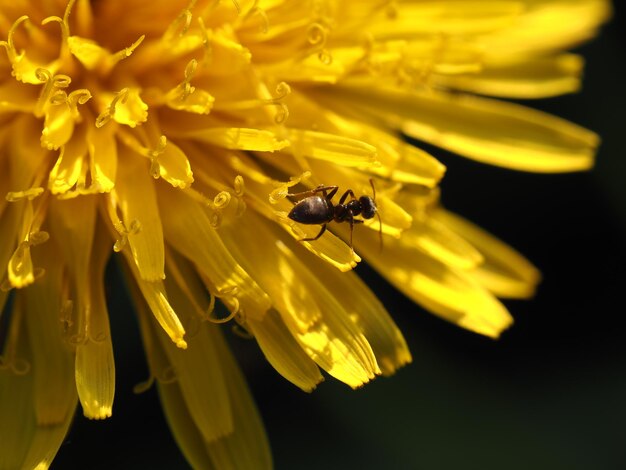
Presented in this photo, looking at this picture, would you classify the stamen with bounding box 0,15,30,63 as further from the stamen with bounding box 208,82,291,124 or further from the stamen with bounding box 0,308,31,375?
the stamen with bounding box 0,308,31,375

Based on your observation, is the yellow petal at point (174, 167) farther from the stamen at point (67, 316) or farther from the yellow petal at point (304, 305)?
the stamen at point (67, 316)

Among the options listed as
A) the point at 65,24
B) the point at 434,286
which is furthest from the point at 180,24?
the point at 434,286

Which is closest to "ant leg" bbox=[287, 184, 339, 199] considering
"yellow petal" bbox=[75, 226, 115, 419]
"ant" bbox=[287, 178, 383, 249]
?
"ant" bbox=[287, 178, 383, 249]

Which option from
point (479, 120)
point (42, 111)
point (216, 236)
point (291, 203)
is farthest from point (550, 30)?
point (42, 111)

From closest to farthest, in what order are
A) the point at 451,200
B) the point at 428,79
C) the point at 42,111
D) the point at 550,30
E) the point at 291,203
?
the point at 42,111
the point at 291,203
the point at 428,79
the point at 550,30
the point at 451,200

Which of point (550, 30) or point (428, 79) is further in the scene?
point (550, 30)

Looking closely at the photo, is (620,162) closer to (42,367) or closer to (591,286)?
(591,286)

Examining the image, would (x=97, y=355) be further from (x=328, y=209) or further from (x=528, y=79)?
(x=528, y=79)
